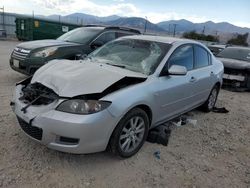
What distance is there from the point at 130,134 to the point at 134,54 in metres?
1.44

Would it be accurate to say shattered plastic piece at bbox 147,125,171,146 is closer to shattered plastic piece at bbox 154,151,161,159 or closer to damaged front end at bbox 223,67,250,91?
shattered plastic piece at bbox 154,151,161,159

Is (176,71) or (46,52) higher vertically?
(176,71)

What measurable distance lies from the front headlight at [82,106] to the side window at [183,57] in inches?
61.8

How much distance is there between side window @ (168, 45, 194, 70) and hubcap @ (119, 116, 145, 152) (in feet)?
3.67

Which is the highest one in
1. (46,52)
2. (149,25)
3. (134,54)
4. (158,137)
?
(149,25)

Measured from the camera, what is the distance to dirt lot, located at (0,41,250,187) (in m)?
3.23

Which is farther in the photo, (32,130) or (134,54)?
(134,54)

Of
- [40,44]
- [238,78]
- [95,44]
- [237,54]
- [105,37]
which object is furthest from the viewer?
[237,54]

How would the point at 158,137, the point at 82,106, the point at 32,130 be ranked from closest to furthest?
the point at 82,106
the point at 32,130
the point at 158,137

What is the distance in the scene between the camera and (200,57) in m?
5.54

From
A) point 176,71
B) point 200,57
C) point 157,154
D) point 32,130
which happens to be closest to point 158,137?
point 157,154

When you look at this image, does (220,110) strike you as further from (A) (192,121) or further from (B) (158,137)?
(B) (158,137)

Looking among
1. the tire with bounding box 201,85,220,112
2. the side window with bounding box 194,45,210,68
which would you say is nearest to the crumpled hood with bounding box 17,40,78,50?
the side window with bounding box 194,45,210,68

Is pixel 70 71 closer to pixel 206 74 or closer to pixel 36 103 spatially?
pixel 36 103
